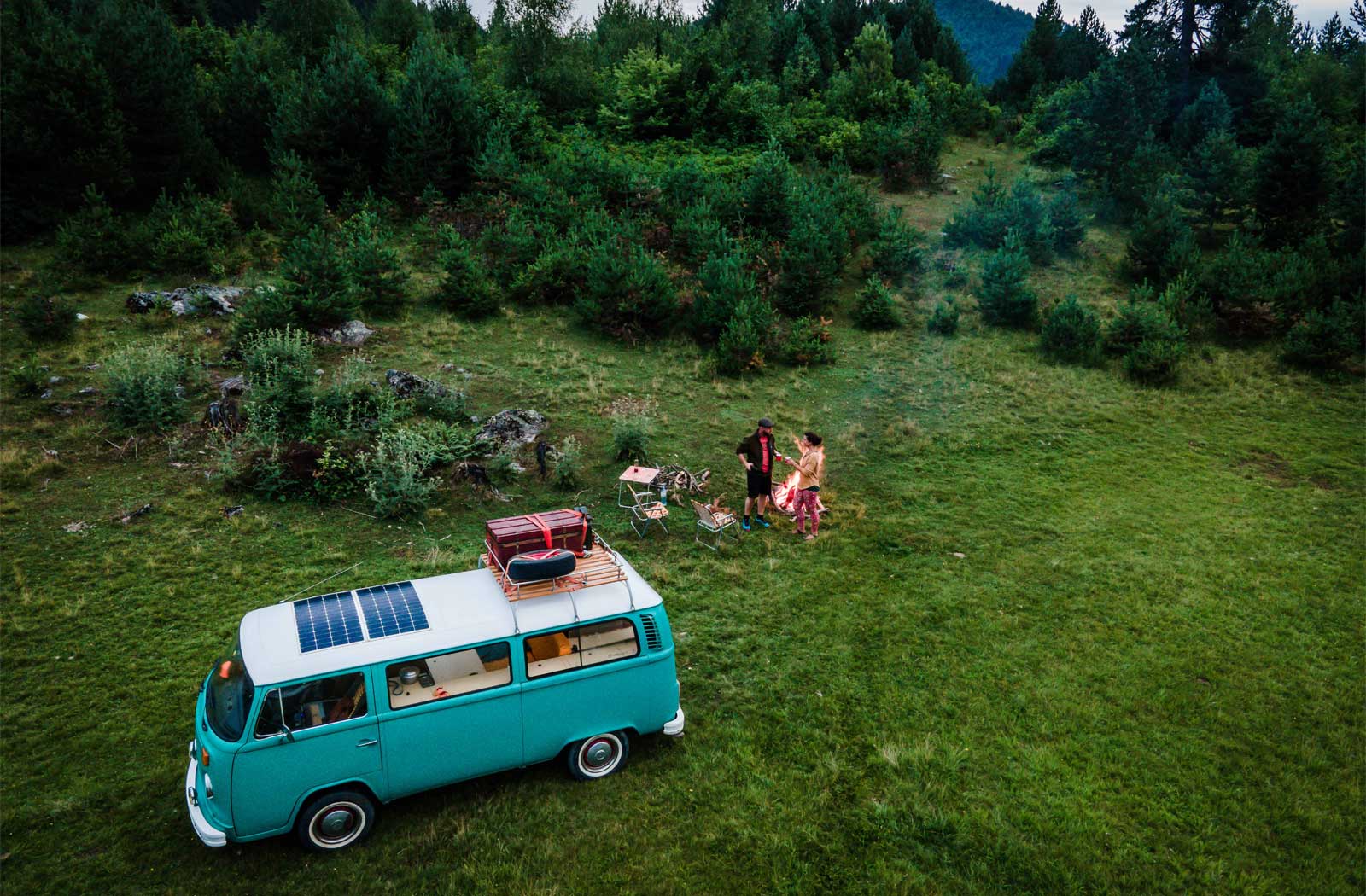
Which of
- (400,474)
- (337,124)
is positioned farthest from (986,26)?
(400,474)

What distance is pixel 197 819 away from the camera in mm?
6098

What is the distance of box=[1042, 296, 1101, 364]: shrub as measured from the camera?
22453 millimetres

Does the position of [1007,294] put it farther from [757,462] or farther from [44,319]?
[44,319]

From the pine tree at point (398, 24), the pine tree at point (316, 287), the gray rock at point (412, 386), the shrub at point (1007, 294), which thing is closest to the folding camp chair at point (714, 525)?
the gray rock at point (412, 386)

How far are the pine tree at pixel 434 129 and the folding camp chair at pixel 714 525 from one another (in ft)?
74.2

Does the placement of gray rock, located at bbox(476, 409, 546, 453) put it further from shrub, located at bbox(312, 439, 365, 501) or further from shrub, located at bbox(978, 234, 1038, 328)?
shrub, located at bbox(978, 234, 1038, 328)

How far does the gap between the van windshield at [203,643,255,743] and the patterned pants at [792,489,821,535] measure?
348 inches

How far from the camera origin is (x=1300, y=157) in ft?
88.1

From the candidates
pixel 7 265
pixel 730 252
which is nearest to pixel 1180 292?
pixel 730 252

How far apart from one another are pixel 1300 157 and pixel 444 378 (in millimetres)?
32609

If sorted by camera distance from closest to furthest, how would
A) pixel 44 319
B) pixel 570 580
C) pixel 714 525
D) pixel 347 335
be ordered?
pixel 570 580 < pixel 714 525 < pixel 44 319 < pixel 347 335

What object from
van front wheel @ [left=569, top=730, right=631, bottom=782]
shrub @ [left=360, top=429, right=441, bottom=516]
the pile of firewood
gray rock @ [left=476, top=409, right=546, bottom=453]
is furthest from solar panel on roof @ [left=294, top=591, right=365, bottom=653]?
gray rock @ [left=476, top=409, right=546, bottom=453]

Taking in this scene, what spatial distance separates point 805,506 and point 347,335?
44.7 ft

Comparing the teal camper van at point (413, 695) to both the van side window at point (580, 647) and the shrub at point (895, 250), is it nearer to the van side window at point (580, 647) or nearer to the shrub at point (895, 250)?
the van side window at point (580, 647)
